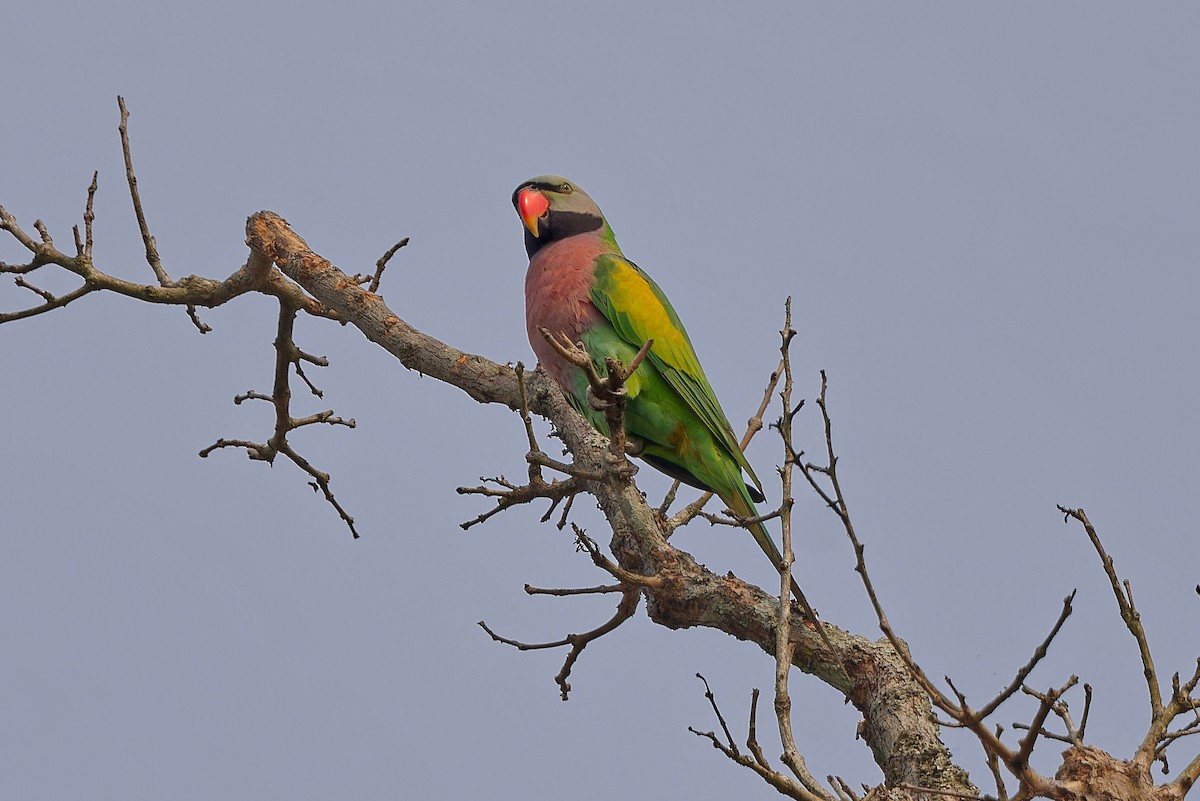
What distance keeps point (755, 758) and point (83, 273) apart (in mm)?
3656

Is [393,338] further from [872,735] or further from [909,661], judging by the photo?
[909,661]

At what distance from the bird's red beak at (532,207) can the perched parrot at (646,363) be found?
53 centimetres

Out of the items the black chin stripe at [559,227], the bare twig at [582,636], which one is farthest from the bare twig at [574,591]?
the black chin stripe at [559,227]

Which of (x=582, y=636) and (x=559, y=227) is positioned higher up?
(x=559, y=227)

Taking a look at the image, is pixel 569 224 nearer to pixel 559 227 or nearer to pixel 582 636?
pixel 559 227

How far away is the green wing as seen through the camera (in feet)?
15.9

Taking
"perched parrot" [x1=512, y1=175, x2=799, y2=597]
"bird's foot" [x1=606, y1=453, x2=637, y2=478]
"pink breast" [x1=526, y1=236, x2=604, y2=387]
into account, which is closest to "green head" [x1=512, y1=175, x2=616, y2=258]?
"pink breast" [x1=526, y1=236, x2=604, y2=387]

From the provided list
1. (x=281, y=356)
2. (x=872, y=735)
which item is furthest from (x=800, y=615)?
(x=281, y=356)

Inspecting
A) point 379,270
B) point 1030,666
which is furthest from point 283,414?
point 1030,666

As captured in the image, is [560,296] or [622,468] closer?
[622,468]

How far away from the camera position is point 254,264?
4836 millimetres

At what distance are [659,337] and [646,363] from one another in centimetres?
13

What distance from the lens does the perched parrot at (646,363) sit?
15.9 ft

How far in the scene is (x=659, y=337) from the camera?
489 cm
